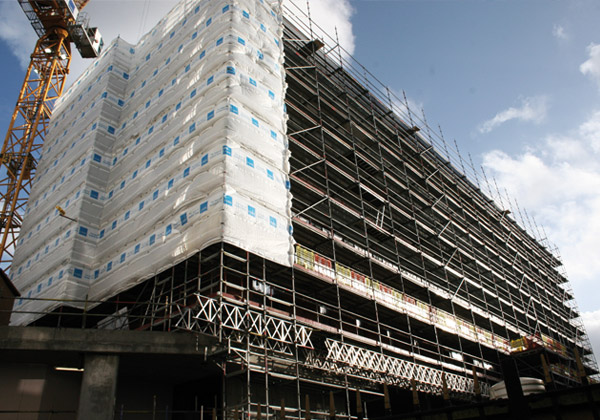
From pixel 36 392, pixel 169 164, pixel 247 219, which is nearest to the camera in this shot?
pixel 36 392

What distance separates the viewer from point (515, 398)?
6.13m

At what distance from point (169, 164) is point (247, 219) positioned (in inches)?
221

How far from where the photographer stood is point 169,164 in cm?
2147

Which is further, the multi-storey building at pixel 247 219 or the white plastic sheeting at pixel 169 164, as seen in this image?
the white plastic sheeting at pixel 169 164

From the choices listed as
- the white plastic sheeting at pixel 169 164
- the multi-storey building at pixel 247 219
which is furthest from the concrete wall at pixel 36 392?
the white plastic sheeting at pixel 169 164

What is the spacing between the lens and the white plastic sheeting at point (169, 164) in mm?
18812

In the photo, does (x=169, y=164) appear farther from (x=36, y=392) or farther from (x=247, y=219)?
(x=36, y=392)

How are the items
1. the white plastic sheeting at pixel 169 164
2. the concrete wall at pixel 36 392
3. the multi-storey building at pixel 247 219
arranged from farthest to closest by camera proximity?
the white plastic sheeting at pixel 169 164, the multi-storey building at pixel 247 219, the concrete wall at pixel 36 392

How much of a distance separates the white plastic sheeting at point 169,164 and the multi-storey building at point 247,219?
0.10 m

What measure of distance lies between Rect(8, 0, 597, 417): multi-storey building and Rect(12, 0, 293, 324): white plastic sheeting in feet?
0.33

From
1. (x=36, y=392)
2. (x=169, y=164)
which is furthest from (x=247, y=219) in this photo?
(x=36, y=392)

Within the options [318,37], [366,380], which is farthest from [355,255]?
[318,37]

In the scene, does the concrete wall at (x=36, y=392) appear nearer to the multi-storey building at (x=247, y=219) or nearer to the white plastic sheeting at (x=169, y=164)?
the multi-storey building at (x=247, y=219)

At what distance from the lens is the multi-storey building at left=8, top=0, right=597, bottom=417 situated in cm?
1772
